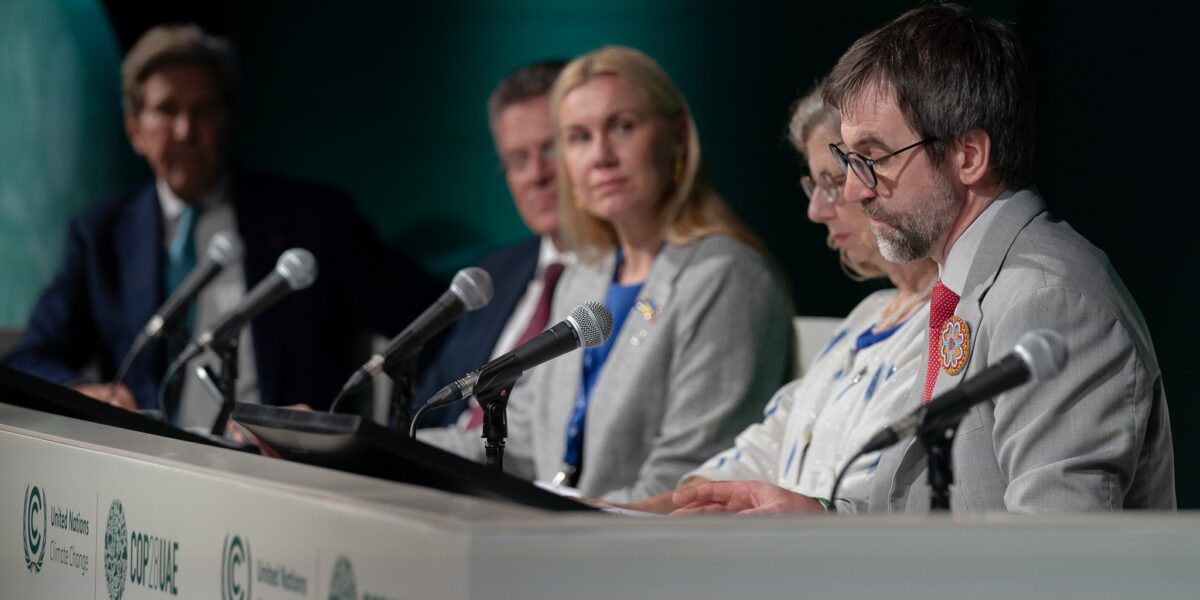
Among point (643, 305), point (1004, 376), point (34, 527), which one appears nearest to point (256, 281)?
point (643, 305)

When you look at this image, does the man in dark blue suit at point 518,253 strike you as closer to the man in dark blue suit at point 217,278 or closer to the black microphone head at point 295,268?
the man in dark blue suit at point 217,278

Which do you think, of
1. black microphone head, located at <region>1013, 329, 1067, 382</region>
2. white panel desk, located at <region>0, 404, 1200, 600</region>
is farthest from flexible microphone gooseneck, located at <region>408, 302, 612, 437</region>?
black microphone head, located at <region>1013, 329, 1067, 382</region>

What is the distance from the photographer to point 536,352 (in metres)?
1.86

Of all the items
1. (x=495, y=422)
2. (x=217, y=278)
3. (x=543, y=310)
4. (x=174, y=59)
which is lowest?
(x=217, y=278)

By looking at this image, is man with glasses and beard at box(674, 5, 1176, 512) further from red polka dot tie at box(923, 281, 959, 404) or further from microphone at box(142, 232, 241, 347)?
microphone at box(142, 232, 241, 347)

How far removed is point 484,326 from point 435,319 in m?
1.77

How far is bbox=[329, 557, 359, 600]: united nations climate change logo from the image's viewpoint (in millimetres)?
1257

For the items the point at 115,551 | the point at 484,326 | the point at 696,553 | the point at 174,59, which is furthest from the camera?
the point at 174,59

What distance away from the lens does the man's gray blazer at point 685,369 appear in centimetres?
302

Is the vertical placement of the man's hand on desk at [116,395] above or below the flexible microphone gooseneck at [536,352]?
below

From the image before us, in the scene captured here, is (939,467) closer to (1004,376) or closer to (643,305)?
(1004,376)

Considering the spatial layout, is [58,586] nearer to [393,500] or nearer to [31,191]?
[393,500]

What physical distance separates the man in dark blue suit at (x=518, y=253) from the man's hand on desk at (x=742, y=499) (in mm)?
1729

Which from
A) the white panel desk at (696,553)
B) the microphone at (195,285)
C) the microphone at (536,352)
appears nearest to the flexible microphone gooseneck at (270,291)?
the microphone at (195,285)
